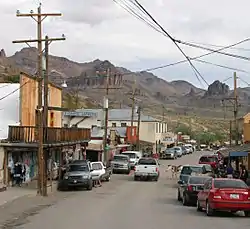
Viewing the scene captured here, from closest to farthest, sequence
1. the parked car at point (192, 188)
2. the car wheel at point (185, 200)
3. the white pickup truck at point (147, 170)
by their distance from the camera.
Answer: the parked car at point (192, 188)
the car wheel at point (185, 200)
the white pickup truck at point (147, 170)

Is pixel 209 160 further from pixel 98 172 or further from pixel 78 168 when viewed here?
pixel 78 168

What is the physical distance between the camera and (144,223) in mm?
20312

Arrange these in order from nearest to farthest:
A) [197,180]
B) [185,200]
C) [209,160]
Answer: [197,180], [185,200], [209,160]

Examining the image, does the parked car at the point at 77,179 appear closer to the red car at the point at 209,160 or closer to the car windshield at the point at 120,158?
the car windshield at the point at 120,158

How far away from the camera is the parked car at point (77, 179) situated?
40188mm

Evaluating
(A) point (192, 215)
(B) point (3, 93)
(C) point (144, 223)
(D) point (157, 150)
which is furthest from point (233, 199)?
(D) point (157, 150)

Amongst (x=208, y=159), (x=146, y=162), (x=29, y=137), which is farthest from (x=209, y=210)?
(x=208, y=159)

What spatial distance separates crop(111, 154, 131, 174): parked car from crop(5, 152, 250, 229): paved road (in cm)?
2366

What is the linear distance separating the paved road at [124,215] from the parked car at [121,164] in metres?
23.7

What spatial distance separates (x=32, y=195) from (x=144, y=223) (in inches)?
599

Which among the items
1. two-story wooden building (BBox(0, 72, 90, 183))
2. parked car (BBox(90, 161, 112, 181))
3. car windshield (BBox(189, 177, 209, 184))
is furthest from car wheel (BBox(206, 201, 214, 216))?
parked car (BBox(90, 161, 112, 181))

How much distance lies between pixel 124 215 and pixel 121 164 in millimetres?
36093

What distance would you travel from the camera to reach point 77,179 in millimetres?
40219

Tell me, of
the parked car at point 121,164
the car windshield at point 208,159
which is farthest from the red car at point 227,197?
the car windshield at point 208,159
